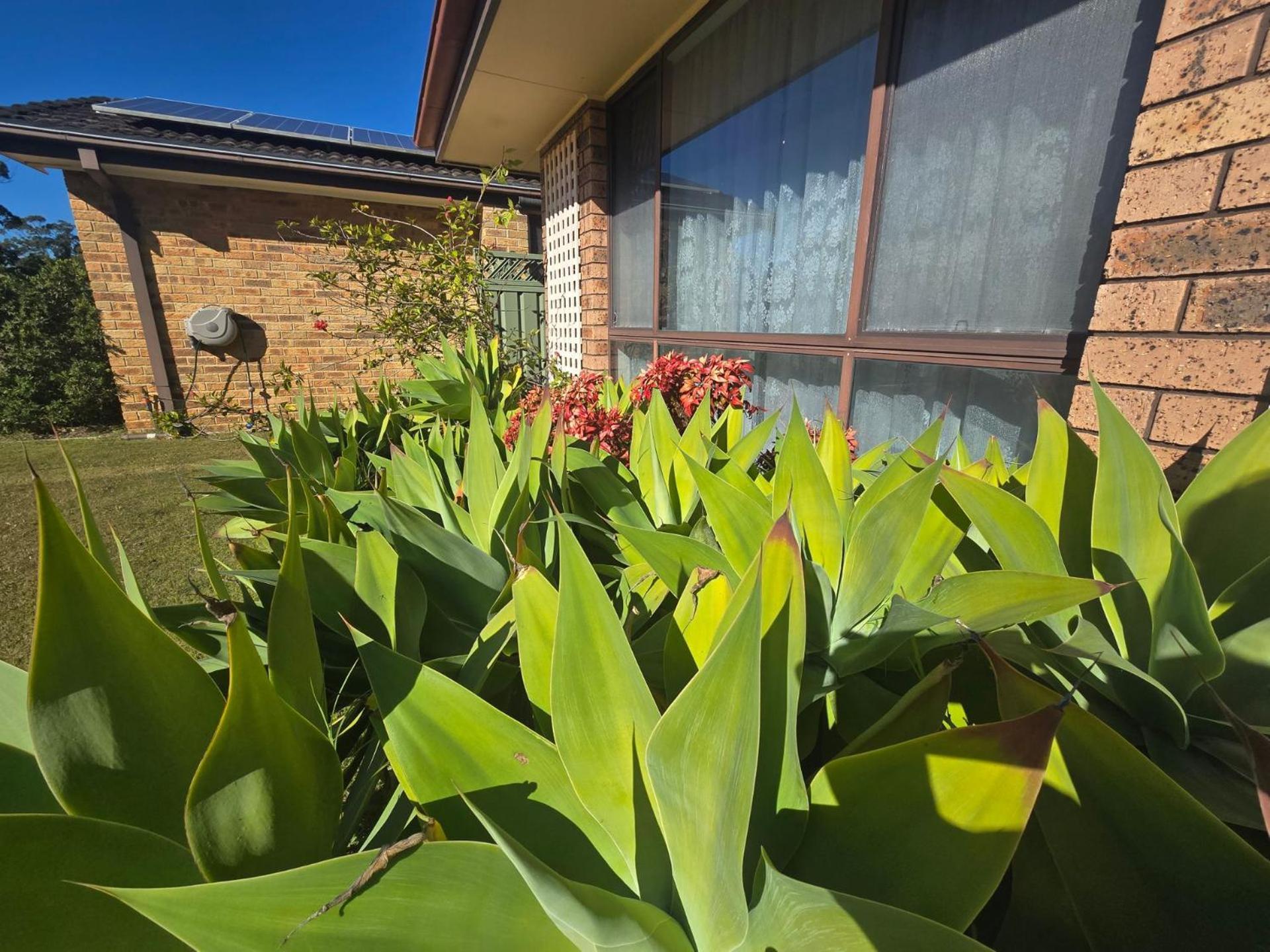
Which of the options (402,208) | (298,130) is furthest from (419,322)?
(298,130)

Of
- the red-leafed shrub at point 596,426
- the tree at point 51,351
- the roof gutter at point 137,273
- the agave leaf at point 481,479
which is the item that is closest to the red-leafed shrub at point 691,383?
the red-leafed shrub at point 596,426

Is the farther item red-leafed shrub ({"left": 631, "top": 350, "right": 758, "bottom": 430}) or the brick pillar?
the brick pillar

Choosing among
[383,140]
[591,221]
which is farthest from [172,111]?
[591,221]

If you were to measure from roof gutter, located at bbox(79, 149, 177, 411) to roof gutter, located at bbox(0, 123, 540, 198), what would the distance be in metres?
0.21

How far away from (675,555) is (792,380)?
2480 millimetres

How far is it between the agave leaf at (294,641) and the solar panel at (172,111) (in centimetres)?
978

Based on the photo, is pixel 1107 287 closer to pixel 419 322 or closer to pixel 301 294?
pixel 419 322

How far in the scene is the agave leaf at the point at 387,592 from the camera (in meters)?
0.84

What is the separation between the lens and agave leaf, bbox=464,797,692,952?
1.12ft

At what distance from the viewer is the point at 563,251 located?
5.36 m

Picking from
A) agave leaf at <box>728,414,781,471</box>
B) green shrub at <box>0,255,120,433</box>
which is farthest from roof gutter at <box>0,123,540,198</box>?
agave leaf at <box>728,414,781,471</box>

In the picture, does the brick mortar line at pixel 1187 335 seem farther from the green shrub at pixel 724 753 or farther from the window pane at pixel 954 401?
the green shrub at pixel 724 753

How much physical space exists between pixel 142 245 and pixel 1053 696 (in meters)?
9.77

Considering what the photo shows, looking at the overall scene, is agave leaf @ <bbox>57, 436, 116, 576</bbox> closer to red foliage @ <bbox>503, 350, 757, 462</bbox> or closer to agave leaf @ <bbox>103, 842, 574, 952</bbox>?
agave leaf @ <bbox>103, 842, 574, 952</bbox>
